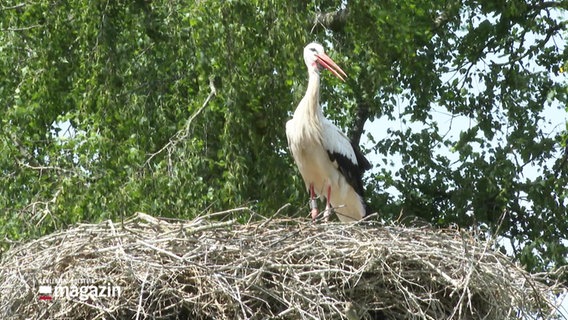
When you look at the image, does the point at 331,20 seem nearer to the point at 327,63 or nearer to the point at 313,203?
the point at 327,63

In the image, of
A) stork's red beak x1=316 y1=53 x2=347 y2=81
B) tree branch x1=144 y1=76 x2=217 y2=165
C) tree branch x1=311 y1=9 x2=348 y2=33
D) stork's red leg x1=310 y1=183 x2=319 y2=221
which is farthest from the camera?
tree branch x1=311 y1=9 x2=348 y2=33

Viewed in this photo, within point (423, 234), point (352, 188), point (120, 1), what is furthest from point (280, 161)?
point (423, 234)

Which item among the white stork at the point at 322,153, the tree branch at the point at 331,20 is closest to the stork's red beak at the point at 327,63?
the white stork at the point at 322,153

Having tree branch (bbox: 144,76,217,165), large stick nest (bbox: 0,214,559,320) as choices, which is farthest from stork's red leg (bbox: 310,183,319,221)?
large stick nest (bbox: 0,214,559,320)

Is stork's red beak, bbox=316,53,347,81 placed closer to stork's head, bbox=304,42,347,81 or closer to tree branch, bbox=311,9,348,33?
stork's head, bbox=304,42,347,81

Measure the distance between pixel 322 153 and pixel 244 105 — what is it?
74 centimetres

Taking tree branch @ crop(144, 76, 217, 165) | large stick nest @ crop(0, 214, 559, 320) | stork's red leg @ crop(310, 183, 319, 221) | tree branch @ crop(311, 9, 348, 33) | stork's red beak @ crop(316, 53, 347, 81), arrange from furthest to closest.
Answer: tree branch @ crop(311, 9, 348, 33) < tree branch @ crop(144, 76, 217, 165) < stork's red leg @ crop(310, 183, 319, 221) < stork's red beak @ crop(316, 53, 347, 81) < large stick nest @ crop(0, 214, 559, 320)

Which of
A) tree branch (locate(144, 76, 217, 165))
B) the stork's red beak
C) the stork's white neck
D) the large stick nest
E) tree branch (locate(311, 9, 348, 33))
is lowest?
the large stick nest

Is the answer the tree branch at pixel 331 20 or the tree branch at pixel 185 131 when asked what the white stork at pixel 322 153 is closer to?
the tree branch at pixel 185 131

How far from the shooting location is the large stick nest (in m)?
10.2

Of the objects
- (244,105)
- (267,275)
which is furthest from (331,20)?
(267,275)

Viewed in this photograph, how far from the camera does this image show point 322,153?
13.6 meters

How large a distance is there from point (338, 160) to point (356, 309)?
3458 millimetres

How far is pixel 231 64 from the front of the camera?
13.8m
